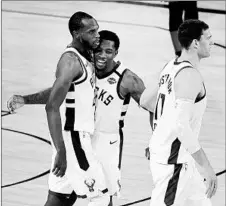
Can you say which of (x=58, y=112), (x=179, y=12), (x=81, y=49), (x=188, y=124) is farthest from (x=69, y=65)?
(x=179, y=12)

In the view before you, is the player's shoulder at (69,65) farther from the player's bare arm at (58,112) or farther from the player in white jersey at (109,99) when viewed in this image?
the player in white jersey at (109,99)

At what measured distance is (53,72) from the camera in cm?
1249

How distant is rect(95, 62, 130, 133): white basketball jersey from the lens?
22.9 ft

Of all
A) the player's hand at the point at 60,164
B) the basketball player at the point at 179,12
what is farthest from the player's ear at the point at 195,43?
the basketball player at the point at 179,12

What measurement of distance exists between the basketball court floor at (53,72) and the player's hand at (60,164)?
188cm

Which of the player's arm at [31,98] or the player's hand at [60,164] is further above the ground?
the player's arm at [31,98]

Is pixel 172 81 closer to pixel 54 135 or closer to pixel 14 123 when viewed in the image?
pixel 54 135

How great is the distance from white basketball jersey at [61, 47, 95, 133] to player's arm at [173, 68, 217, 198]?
78 centimetres

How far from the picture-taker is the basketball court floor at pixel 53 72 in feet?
29.3

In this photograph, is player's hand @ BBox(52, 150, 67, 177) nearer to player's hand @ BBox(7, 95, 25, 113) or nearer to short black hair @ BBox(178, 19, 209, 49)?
player's hand @ BBox(7, 95, 25, 113)

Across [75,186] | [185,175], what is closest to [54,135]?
[75,186]

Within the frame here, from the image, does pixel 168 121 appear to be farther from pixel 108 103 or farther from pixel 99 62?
pixel 99 62

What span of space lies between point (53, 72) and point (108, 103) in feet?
18.4

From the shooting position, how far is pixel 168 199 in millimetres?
6340
